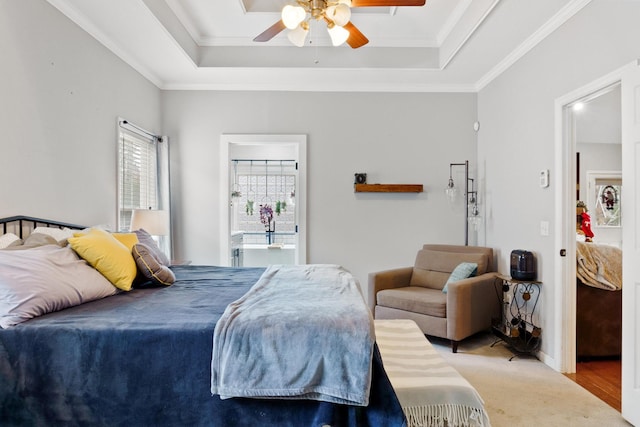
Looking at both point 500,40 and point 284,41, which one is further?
point 284,41

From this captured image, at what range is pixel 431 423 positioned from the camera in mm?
1762

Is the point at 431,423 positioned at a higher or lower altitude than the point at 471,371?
higher

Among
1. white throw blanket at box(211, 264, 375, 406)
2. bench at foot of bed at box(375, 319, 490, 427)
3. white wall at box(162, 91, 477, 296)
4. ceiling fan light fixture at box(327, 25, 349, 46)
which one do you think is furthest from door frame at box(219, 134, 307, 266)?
white throw blanket at box(211, 264, 375, 406)

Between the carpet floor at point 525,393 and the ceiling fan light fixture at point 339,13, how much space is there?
2642mm

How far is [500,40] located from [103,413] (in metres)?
3.87

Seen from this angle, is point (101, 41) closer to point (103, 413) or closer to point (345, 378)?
point (103, 413)

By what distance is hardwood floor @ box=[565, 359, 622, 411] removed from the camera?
2537 millimetres

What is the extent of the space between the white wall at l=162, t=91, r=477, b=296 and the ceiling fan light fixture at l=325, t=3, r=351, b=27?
Answer: 2.08 meters

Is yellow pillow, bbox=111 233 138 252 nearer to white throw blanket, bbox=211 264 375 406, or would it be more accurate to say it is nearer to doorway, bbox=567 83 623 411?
white throw blanket, bbox=211 264 375 406

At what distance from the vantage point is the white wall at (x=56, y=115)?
7.63 ft

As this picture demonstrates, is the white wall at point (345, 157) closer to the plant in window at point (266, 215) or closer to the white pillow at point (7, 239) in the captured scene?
the white pillow at point (7, 239)

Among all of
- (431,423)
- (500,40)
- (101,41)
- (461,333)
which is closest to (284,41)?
(101,41)

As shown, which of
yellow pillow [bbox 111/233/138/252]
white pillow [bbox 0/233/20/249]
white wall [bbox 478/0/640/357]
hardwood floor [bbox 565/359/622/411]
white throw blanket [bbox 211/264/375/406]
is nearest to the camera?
white throw blanket [bbox 211/264/375/406]

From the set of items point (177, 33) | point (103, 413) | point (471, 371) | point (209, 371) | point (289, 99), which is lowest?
point (471, 371)
